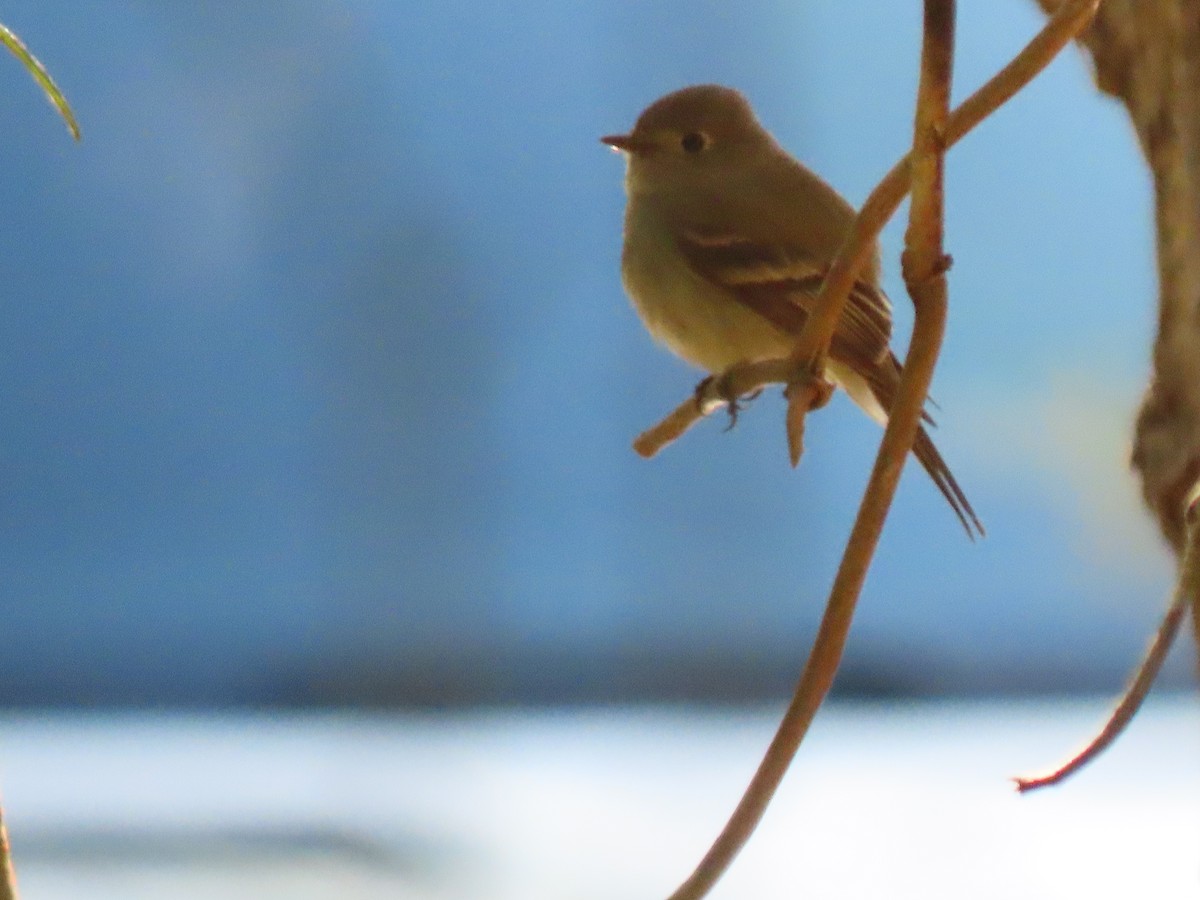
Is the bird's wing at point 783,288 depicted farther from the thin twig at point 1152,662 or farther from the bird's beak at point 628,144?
the thin twig at point 1152,662

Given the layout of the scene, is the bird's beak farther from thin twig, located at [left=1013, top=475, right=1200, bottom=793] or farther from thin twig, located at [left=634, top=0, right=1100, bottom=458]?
thin twig, located at [left=1013, top=475, right=1200, bottom=793]

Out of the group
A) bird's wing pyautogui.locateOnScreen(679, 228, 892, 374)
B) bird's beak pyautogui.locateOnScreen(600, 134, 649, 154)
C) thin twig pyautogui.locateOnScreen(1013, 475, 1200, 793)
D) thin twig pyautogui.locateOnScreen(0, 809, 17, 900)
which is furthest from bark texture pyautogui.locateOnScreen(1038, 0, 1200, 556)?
bird's beak pyautogui.locateOnScreen(600, 134, 649, 154)

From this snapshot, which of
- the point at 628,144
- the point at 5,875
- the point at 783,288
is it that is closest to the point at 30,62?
the point at 5,875

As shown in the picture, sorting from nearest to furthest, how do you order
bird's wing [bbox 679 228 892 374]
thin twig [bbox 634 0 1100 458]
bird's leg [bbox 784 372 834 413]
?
thin twig [bbox 634 0 1100 458]
bird's leg [bbox 784 372 834 413]
bird's wing [bbox 679 228 892 374]

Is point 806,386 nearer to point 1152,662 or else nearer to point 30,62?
point 1152,662

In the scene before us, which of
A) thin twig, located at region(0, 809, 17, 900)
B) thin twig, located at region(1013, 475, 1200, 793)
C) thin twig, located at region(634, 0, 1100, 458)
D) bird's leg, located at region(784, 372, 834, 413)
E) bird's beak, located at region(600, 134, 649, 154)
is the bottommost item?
thin twig, located at region(0, 809, 17, 900)

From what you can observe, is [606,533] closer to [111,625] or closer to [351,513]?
[351,513]

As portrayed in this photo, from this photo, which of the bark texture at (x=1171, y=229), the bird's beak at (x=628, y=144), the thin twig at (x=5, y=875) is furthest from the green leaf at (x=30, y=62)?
the bird's beak at (x=628, y=144)

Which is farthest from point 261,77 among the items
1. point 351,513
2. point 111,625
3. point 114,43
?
point 111,625
